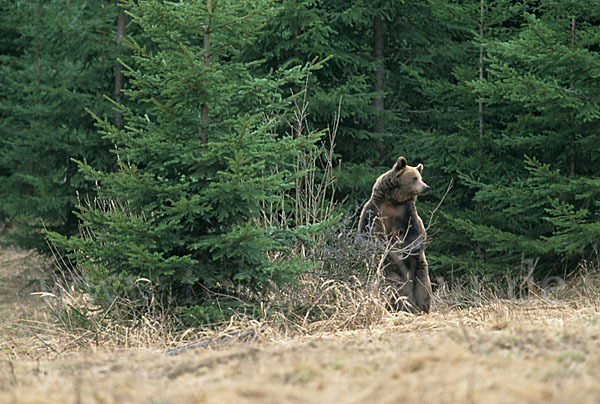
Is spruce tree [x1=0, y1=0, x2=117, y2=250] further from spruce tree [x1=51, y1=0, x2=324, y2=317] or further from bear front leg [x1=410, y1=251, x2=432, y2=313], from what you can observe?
bear front leg [x1=410, y1=251, x2=432, y2=313]

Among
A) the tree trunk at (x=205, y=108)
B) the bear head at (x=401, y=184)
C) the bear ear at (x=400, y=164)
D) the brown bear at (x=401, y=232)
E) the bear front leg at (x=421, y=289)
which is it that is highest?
the tree trunk at (x=205, y=108)

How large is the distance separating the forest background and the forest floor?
1.25 metres

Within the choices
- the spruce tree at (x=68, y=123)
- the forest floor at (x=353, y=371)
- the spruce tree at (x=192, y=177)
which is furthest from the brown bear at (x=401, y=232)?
the spruce tree at (x=68, y=123)

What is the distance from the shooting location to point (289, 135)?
8.32m

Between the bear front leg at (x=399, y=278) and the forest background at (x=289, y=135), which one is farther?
the bear front leg at (x=399, y=278)

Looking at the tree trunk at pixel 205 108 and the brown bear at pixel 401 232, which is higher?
the tree trunk at pixel 205 108

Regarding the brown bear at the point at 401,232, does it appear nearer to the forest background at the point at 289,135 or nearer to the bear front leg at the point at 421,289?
the bear front leg at the point at 421,289

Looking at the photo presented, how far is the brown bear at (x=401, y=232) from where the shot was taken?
695cm

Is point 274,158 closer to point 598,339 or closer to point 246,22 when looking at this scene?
point 246,22

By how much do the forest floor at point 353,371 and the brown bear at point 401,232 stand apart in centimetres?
184

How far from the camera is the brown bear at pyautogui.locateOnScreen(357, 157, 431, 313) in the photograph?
6.95 meters

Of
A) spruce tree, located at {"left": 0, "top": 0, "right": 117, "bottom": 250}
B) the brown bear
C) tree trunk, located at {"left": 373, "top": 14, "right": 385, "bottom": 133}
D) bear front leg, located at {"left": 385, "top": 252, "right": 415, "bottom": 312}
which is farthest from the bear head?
spruce tree, located at {"left": 0, "top": 0, "right": 117, "bottom": 250}

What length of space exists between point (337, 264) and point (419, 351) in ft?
9.88

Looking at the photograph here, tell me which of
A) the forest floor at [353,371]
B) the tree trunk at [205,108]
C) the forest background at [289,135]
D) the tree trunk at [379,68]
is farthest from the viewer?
the tree trunk at [379,68]
